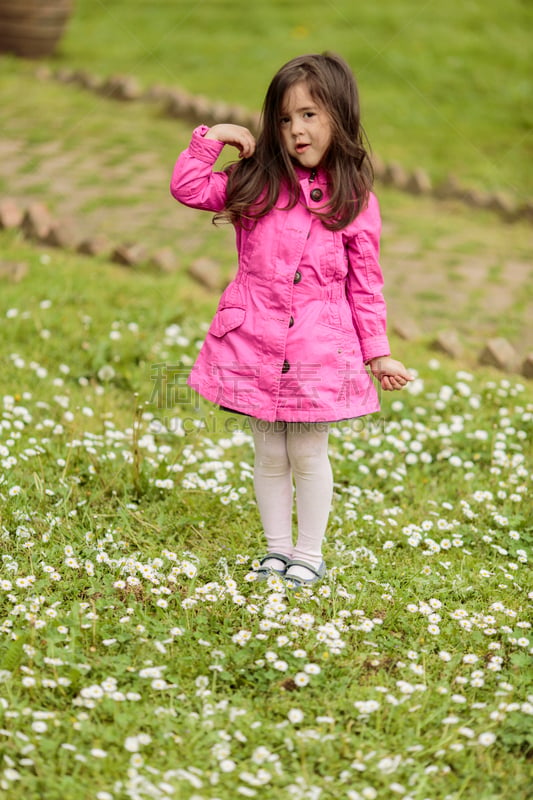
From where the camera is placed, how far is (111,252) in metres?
6.01

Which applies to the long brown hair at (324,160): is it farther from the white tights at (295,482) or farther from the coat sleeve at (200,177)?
the white tights at (295,482)

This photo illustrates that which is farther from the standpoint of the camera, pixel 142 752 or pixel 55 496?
pixel 55 496

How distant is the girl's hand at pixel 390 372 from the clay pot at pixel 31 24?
927cm

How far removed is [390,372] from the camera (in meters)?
3.01

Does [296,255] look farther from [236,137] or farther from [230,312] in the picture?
[236,137]

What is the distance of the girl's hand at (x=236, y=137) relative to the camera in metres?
2.85

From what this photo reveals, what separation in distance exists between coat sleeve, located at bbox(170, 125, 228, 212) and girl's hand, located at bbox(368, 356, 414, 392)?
70 cm

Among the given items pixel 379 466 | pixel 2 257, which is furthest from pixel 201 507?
pixel 2 257

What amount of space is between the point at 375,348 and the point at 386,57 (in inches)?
366

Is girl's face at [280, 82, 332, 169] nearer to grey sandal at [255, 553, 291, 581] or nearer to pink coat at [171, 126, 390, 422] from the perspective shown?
pink coat at [171, 126, 390, 422]

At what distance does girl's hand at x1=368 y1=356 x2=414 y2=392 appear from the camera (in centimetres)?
300

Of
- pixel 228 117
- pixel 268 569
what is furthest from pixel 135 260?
pixel 228 117

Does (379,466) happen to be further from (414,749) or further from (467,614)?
(414,749)

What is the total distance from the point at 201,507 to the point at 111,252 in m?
2.87
